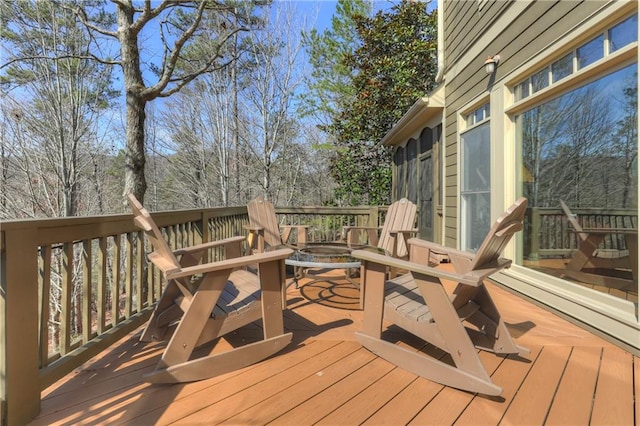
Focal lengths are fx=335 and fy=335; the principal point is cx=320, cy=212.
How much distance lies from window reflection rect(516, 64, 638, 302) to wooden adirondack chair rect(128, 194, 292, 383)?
90.1 inches

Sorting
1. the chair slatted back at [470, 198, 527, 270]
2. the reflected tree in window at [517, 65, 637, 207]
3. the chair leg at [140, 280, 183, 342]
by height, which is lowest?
the chair leg at [140, 280, 183, 342]

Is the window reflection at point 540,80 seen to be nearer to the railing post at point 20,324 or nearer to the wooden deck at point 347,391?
the wooden deck at point 347,391

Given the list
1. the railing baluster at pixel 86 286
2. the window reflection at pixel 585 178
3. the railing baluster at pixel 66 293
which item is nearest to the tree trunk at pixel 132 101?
the railing baluster at pixel 86 286

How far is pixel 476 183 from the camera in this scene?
164 inches

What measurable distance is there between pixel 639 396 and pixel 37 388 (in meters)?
2.81

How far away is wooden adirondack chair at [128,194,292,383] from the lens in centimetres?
173

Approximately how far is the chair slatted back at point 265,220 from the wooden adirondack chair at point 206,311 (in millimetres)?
1458

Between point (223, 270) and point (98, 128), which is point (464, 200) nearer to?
point (223, 270)

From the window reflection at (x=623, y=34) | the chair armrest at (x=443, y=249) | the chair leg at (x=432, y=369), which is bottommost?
the chair leg at (x=432, y=369)

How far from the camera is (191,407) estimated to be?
5.07 feet

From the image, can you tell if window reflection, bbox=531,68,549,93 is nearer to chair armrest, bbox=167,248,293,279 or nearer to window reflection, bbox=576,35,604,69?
window reflection, bbox=576,35,604,69

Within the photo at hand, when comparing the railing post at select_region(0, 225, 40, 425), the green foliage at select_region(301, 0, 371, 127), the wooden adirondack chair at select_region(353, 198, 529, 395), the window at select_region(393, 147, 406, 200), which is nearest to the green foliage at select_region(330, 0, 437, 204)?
the green foliage at select_region(301, 0, 371, 127)

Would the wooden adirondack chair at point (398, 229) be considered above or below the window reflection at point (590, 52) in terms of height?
below

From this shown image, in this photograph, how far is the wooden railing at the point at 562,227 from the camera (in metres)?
2.33
